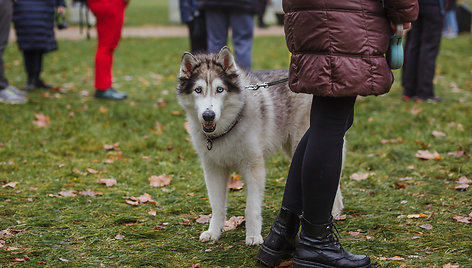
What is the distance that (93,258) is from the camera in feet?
10.7

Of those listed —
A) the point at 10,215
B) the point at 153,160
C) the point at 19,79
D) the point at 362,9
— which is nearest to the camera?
the point at 362,9

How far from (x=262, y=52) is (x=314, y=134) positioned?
1071 centimetres

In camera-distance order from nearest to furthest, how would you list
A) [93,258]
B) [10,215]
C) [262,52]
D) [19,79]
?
[93,258] < [10,215] < [19,79] < [262,52]

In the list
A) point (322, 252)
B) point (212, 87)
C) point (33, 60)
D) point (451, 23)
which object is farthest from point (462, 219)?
point (451, 23)

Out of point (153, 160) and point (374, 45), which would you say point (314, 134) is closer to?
point (374, 45)

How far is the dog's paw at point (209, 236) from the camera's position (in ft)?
11.8

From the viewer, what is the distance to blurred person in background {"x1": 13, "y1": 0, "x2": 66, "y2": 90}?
8.38m

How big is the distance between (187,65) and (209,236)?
1156 mm

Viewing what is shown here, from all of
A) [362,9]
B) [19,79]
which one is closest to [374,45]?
[362,9]

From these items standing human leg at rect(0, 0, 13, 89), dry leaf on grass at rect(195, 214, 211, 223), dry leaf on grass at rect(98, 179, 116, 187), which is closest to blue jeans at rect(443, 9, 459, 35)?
standing human leg at rect(0, 0, 13, 89)

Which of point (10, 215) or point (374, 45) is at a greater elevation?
point (374, 45)

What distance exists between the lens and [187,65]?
3.48 metres

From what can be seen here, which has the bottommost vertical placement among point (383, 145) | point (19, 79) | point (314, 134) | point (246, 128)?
point (19, 79)

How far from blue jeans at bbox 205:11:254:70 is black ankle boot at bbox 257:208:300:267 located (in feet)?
11.8
